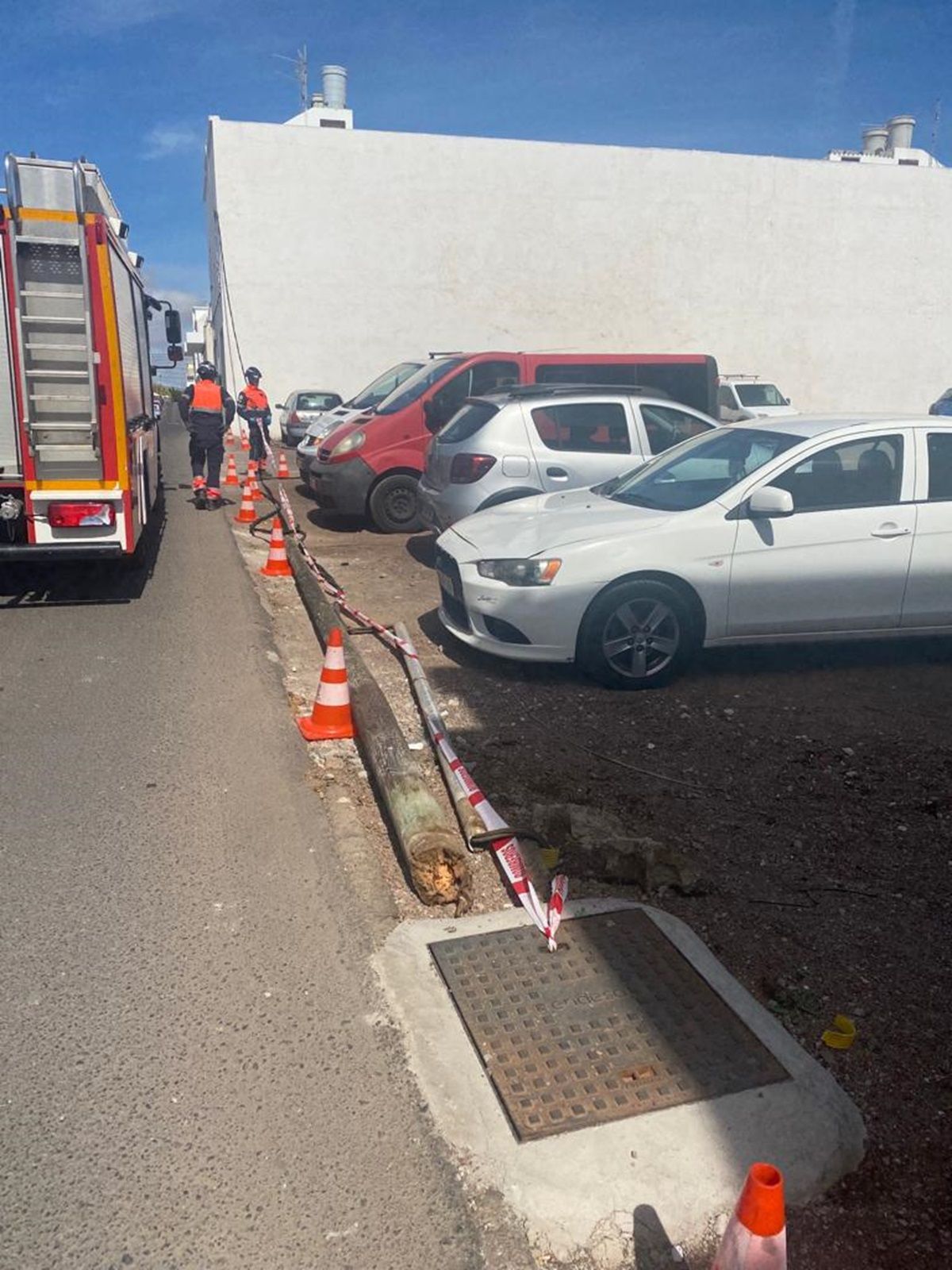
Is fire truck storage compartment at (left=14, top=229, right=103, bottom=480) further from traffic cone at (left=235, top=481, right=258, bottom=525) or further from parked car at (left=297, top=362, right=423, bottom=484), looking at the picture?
parked car at (left=297, top=362, right=423, bottom=484)

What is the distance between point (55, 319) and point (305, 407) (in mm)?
16911

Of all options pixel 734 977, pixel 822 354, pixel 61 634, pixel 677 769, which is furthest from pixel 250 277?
pixel 734 977

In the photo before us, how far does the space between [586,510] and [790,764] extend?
241cm

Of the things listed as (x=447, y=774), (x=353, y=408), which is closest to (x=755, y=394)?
(x=353, y=408)

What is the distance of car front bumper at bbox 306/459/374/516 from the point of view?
39.8 ft

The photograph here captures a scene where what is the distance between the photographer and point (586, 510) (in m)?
7.15

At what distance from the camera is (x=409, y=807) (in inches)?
173

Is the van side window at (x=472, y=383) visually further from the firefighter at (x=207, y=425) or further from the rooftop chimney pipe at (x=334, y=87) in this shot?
the rooftop chimney pipe at (x=334, y=87)

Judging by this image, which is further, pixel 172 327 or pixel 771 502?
pixel 172 327

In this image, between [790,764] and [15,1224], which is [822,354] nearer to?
[790,764]

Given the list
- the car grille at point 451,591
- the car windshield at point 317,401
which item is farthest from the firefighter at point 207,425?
the car windshield at point 317,401

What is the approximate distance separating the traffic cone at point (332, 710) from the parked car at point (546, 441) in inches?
143

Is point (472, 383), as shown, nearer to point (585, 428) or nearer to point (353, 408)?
point (585, 428)

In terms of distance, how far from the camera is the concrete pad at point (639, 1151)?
104 inches
